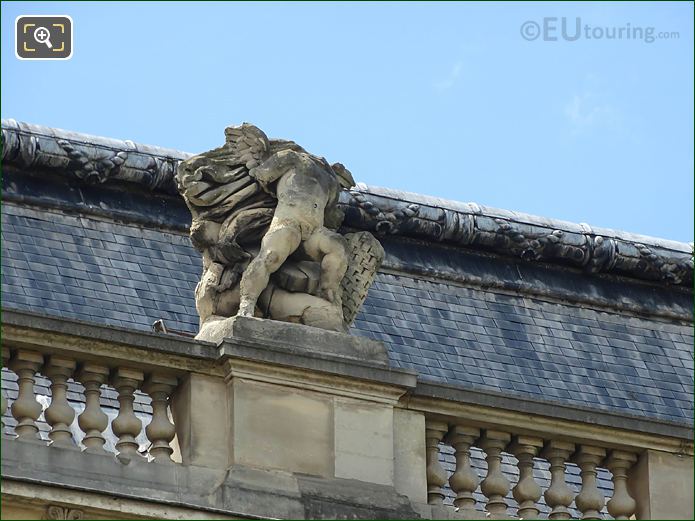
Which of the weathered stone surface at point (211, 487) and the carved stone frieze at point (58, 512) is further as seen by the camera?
the weathered stone surface at point (211, 487)

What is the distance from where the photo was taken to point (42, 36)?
27672 millimetres

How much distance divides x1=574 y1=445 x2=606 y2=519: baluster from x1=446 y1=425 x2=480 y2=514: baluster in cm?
89

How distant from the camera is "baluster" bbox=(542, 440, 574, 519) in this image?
25641mm

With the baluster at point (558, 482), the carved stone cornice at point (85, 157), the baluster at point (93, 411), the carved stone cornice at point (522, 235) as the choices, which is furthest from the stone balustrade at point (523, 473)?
the carved stone cornice at point (522, 235)

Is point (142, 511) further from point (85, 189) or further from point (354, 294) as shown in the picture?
point (85, 189)

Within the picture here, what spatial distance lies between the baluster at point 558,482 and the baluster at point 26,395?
4120 mm

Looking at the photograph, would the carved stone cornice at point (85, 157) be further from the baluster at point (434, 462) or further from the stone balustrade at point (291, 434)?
the baluster at point (434, 462)

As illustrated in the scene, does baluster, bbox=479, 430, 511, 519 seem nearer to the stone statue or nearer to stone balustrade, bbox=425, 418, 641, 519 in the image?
stone balustrade, bbox=425, 418, 641, 519

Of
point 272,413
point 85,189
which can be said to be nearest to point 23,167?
point 85,189

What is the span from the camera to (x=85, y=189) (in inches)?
1291

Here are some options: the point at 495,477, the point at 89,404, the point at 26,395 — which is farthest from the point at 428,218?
the point at 26,395

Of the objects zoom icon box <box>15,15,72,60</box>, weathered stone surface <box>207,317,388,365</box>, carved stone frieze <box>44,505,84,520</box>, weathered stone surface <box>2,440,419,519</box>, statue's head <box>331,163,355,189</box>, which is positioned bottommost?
carved stone frieze <box>44,505,84,520</box>

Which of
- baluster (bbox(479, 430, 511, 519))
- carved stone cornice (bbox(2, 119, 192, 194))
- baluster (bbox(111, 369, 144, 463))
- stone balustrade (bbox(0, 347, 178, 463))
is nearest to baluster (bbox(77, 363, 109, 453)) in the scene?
stone balustrade (bbox(0, 347, 178, 463))

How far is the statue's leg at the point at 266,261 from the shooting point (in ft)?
84.3
